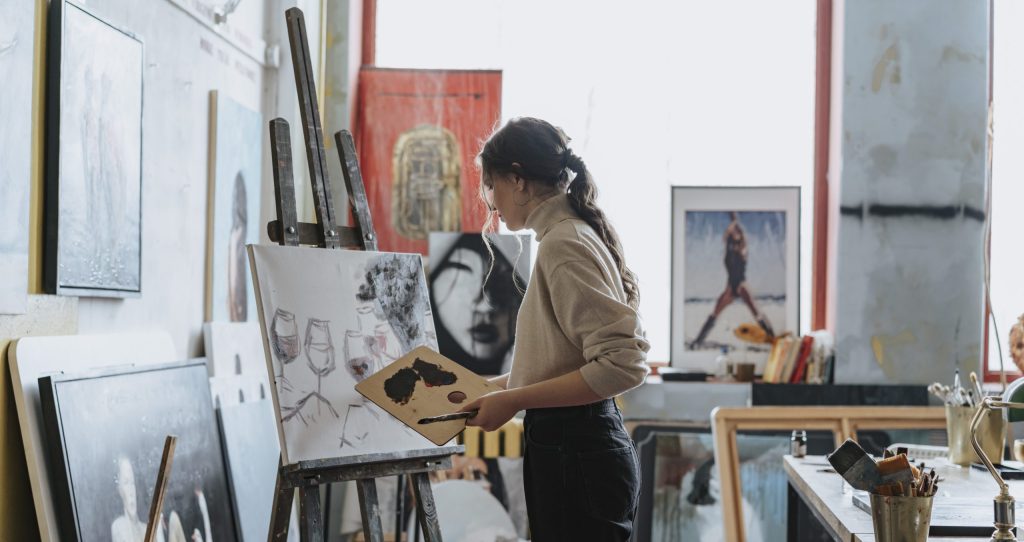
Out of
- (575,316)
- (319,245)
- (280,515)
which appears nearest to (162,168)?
(319,245)

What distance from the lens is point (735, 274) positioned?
14.8ft

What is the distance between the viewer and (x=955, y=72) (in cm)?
430

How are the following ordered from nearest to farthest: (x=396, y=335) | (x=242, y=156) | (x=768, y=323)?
(x=396, y=335) → (x=242, y=156) → (x=768, y=323)

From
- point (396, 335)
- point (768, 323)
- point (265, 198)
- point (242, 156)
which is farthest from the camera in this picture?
point (768, 323)

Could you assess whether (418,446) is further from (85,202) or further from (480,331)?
(480,331)

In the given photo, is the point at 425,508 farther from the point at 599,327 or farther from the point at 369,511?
the point at 599,327

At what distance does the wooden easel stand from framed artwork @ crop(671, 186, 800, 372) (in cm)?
195

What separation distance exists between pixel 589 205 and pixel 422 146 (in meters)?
2.47

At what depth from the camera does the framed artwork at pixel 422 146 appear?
14.9 feet

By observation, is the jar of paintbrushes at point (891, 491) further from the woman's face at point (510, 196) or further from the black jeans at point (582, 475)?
the woman's face at point (510, 196)

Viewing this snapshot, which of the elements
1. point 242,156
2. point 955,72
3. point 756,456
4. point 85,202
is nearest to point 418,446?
point 85,202

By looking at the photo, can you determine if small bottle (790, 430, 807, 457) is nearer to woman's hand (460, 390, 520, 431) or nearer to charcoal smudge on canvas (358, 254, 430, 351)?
charcoal smudge on canvas (358, 254, 430, 351)

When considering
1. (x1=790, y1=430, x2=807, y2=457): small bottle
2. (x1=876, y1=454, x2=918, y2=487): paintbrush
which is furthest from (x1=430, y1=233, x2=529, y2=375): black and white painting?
(x1=876, y1=454, x2=918, y2=487): paintbrush

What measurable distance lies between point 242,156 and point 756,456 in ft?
7.95
